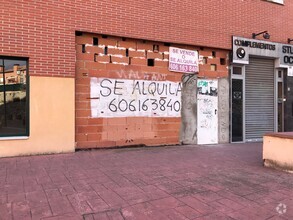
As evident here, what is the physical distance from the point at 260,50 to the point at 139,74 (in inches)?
194

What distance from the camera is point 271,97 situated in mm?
11656

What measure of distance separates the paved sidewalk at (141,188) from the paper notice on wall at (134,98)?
152 cm

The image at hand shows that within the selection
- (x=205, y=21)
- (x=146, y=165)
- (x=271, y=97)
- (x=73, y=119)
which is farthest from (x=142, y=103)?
(x=271, y=97)

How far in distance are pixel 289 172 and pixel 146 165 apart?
3.04 meters

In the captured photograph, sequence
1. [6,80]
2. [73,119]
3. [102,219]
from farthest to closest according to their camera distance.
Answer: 1. [73,119]
2. [6,80]
3. [102,219]

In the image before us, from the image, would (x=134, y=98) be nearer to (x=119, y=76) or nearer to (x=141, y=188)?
(x=119, y=76)

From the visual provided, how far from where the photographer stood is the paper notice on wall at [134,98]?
8.48 m

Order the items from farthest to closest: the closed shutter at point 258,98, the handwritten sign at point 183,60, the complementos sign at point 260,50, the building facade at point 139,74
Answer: the closed shutter at point 258,98, the complementos sign at point 260,50, the handwritten sign at point 183,60, the building facade at point 139,74

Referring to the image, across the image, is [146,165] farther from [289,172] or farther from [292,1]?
[292,1]

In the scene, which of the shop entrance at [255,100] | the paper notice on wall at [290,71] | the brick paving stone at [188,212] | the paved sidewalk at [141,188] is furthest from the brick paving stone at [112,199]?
the paper notice on wall at [290,71]

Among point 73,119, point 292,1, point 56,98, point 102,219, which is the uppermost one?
point 292,1

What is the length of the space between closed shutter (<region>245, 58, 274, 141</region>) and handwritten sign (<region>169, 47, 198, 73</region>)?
2389mm

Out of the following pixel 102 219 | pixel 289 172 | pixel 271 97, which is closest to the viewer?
pixel 102 219

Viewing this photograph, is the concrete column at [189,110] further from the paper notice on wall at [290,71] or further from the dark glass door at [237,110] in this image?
the paper notice on wall at [290,71]
